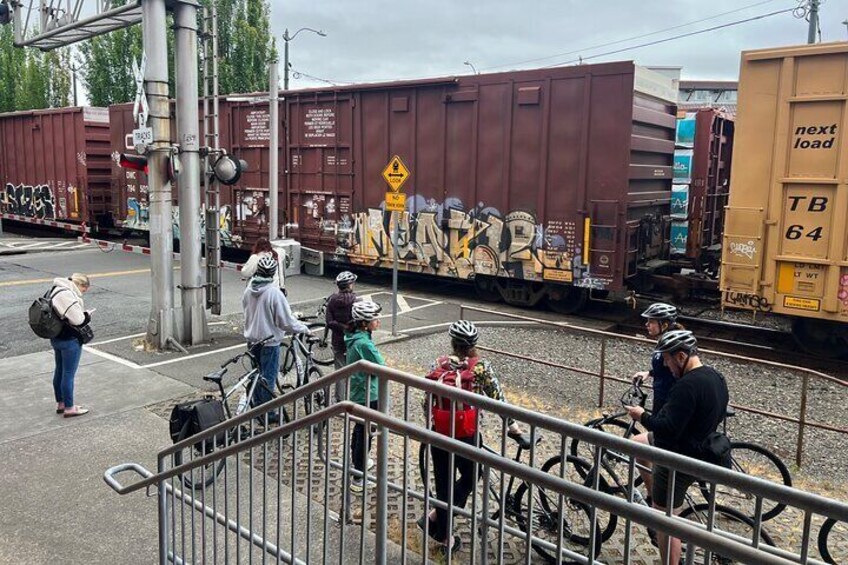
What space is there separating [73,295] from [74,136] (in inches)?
674

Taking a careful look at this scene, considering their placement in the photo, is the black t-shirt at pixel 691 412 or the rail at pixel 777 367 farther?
the rail at pixel 777 367

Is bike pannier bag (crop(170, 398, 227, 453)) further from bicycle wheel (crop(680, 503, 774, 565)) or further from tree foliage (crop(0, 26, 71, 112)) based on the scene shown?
tree foliage (crop(0, 26, 71, 112))

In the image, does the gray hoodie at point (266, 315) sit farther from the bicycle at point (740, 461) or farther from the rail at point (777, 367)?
the bicycle at point (740, 461)

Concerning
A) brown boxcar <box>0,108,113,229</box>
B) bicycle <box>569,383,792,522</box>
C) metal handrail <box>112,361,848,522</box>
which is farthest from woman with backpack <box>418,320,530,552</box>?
brown boxcar <box>0,108,113,229</box>

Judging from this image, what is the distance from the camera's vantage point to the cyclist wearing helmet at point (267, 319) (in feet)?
22.0

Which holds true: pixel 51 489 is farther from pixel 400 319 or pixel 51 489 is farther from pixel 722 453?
pixel 400 319

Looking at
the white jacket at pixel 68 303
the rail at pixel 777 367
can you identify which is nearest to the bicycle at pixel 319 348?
the rail at pixel 777 367

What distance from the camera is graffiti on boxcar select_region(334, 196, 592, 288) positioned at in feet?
40.3

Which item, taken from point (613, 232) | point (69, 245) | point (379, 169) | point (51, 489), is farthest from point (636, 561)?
point (69, 245)

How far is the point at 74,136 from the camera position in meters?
21.6

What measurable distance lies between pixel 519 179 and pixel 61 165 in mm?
16222

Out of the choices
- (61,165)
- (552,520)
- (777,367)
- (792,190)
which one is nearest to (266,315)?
(552,520)

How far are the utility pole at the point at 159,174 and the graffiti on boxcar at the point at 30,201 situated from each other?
15.8m

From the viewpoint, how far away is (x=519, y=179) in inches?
496
